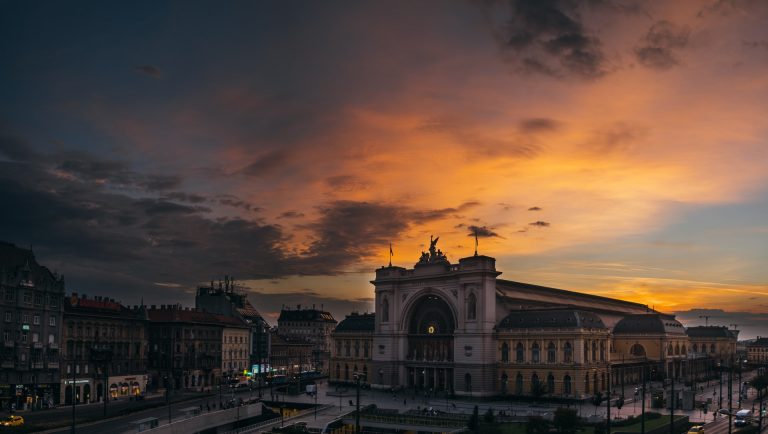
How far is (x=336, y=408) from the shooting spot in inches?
4820

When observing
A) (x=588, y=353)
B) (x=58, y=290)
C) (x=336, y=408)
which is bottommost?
(x=336, y=408)

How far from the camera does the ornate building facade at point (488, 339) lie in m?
128

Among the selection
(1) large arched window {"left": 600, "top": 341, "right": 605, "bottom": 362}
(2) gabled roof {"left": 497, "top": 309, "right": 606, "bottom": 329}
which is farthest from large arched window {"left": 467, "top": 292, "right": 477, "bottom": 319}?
(1) large arched window {"left": 600, "top": 341, "right": 605, "bottom": 362}

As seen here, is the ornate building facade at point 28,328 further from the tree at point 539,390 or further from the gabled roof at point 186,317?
the tree at point 539,390

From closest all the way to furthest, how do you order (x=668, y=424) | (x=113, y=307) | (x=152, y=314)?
(x=668, y=424) < (x=113, y=307) < (x=152, y=314)

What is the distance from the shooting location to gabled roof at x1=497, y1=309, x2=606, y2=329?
423ft

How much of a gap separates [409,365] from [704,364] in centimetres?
9340

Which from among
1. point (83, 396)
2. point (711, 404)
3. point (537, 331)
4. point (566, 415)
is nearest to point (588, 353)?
point (537, 331)

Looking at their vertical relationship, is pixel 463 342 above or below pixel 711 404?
above

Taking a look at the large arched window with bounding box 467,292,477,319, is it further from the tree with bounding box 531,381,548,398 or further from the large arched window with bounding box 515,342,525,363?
the tree with bounding box 531,381,548,398

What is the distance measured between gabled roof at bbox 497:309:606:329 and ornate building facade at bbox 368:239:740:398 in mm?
187

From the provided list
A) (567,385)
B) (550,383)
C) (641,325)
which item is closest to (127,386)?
(550,383)

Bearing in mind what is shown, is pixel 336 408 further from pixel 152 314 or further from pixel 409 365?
pixel 152 314

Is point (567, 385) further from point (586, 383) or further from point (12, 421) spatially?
point (12, 421)
